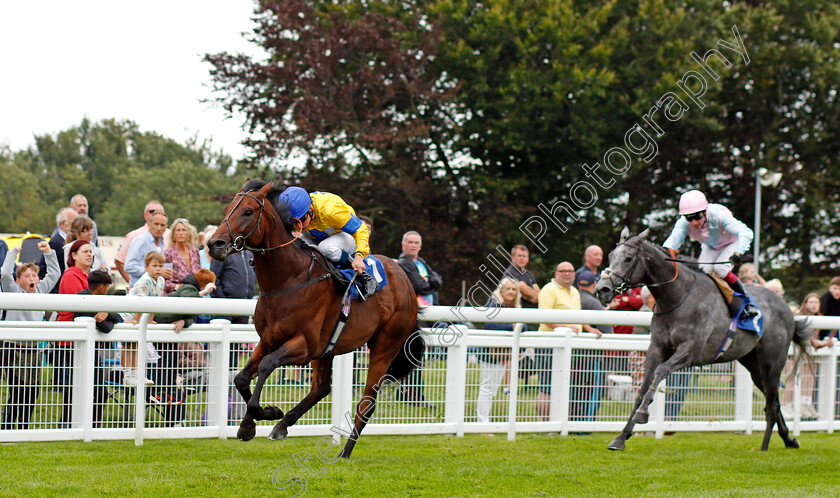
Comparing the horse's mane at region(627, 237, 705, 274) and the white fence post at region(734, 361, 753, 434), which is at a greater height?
the horse's mane at region(627, 237, 705, 274)

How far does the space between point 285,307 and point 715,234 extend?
156 inches

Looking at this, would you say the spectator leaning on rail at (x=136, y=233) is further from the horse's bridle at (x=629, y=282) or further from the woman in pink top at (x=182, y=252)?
the horse's bridle at (x=629, y=282)

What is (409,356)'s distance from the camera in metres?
6.59

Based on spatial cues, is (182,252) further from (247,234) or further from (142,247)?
(247,234)

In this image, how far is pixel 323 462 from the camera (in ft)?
19.3

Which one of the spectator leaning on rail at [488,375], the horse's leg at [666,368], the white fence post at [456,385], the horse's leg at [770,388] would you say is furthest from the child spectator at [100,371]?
the horse's leg at [770,388]

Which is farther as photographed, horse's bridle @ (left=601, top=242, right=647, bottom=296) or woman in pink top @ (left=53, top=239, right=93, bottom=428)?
horse's bridle @ (left=601, top=242, right=647, bottom=296)

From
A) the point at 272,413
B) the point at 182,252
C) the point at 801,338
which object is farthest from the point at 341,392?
the point at 801,338

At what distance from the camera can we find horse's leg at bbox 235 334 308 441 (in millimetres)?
5086

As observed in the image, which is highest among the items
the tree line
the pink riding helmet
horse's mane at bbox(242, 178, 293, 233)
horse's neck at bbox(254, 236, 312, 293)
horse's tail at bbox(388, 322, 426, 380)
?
the tree line

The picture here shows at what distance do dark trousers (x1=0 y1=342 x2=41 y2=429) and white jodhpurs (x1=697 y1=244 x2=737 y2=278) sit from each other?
5.23 m

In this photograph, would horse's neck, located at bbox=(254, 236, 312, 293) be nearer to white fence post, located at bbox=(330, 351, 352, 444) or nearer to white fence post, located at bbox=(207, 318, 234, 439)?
white fence post, located at bbox=(207, 318, 234, 439)

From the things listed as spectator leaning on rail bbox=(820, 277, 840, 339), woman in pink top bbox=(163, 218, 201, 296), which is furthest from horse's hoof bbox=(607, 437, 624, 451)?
spectator leaning on rail bbox=(820, 277, 840, 339)

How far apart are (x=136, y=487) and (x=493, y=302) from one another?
3.86 m
